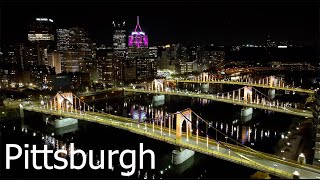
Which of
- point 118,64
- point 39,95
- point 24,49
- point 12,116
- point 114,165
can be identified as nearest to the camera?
point 114,165

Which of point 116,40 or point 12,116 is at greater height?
point 116,40

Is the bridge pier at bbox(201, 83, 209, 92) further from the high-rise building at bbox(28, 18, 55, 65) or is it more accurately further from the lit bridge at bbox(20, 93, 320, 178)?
the high-rise building at bbox(28, 18, 55, 65)

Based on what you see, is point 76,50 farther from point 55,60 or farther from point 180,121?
point 180,121

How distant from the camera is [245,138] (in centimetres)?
2305

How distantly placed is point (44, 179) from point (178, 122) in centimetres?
714

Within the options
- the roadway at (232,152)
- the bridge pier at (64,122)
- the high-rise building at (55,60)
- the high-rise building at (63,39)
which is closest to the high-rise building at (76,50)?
the high-rise building at (63,39)

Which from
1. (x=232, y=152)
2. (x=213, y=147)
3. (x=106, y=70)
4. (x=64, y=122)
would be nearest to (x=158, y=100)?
(x=64, y=122)

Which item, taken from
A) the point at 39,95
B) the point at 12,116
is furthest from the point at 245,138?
→ the point at 39,95

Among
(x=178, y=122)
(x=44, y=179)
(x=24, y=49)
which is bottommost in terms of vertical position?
(x=44, y=179)

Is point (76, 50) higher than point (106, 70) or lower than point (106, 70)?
higher

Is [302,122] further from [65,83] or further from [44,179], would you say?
[65,83]

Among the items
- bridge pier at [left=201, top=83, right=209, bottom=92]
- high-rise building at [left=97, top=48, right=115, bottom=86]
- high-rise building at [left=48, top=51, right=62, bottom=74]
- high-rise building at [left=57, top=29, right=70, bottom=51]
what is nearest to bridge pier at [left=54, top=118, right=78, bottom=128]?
bridge pier at [left=201, top=83, right=209, bottom=92]

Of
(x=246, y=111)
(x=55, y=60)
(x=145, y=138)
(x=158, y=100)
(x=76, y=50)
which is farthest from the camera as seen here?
(x=76, y=50)

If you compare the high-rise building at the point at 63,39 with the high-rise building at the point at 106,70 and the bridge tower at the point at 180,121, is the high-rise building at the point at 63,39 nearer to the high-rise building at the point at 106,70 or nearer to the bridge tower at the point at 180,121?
the high-rise building at the point at 106,70
